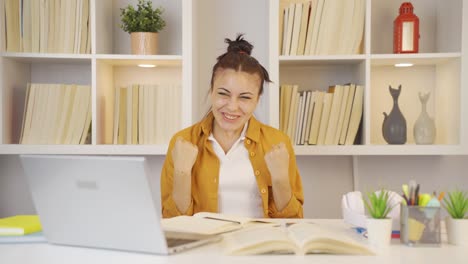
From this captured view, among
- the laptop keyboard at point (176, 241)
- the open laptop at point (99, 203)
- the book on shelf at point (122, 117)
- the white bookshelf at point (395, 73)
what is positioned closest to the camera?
the open laptop at point (99, 203)

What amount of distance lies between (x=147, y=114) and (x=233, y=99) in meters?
0.67

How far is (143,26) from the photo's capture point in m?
2.79

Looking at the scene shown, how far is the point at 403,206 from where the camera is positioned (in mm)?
1401

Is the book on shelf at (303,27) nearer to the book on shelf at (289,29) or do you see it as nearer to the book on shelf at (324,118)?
the book on shelf at (289,29)

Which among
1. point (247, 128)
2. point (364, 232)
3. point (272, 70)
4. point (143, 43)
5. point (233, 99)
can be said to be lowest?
point (364, 232)

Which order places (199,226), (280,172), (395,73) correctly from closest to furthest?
1. (199,226)
2. (280,172)
3. (395,73)

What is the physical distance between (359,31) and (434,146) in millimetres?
→ 654

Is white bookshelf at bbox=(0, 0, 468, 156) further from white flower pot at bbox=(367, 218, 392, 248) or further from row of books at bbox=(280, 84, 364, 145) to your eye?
white flower pot at bbox=(367, 218, 392, 248)

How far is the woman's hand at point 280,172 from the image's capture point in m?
2.12

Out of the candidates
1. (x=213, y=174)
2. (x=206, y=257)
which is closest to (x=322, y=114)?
(x=213, y=174)

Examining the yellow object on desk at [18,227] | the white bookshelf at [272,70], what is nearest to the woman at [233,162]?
the white bookshelf at [272,70]

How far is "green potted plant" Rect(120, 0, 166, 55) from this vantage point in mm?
2779

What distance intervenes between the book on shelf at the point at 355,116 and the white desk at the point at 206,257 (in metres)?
1.41

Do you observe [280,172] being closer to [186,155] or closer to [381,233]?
[186,155]
